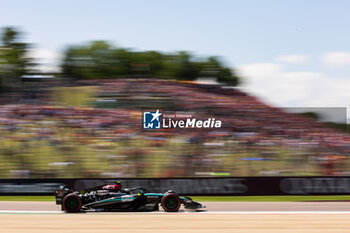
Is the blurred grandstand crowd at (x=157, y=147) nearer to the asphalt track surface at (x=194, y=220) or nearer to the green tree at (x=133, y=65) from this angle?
the asphalt track surface at (x=194, y=220)

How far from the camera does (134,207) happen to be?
33.3 feet

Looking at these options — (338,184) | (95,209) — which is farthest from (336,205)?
(95,209)

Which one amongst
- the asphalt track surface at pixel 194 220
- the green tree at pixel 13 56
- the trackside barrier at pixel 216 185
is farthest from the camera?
the green tree at pixel 13 56

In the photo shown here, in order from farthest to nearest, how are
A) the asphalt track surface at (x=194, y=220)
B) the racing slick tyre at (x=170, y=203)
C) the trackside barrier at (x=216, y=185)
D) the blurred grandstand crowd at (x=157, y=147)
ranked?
the blurred grandstand crowd at (x=157, y=147)
the trackside barrier at (x=216, y=185)
the racing slick tyre at (x=170, y=203)
the asphalt track surface at (x=194, y=220)

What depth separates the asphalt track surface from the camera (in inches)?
312

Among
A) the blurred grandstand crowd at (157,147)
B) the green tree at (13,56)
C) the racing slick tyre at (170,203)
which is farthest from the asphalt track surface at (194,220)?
the green tree at (13,56)

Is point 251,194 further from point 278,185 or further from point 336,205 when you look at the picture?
point 336,205

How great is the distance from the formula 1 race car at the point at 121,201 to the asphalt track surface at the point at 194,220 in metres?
0.20

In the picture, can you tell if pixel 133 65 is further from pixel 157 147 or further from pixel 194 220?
pixel 194 220

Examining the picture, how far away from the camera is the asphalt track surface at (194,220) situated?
791cm

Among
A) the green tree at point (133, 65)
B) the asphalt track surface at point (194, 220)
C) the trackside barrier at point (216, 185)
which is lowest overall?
the trackside barrier at point (216, 185)

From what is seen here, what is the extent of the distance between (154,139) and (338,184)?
26.5 feet

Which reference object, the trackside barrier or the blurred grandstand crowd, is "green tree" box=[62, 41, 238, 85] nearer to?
the blurred grandstand crowd

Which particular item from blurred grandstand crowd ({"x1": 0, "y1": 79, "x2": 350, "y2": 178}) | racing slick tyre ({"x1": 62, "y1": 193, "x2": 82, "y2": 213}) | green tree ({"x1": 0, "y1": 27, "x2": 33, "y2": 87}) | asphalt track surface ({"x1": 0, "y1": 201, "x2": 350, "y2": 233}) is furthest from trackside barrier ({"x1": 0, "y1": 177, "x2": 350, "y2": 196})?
green tree ({"x1": 0, "y1": 27, "x2": 33, "y2": 87})
